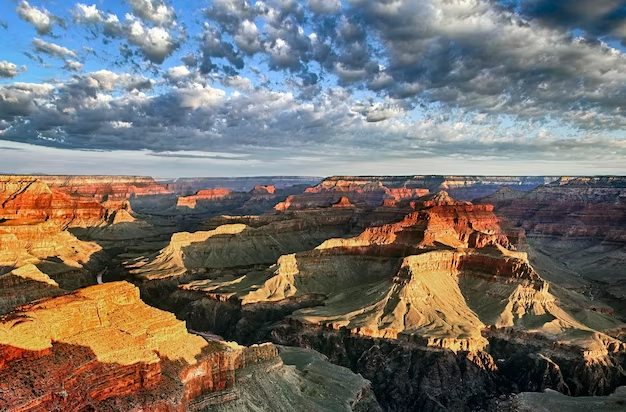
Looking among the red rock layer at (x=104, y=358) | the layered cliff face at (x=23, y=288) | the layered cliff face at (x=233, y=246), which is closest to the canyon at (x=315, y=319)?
the red rock layer at (x=104, y=358)

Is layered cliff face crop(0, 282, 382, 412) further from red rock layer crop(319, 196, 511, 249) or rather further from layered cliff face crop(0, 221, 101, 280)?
layered cliff face crop(0, 221, 101, 280)

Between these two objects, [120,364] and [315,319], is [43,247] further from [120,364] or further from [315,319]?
[120,364]

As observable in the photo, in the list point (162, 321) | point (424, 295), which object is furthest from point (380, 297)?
point (162, 321)

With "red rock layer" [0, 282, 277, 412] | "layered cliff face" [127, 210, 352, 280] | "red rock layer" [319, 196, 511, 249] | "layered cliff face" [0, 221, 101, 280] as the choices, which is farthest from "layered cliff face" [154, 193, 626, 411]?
"layered cliff face" [0, 221, 101, 280]

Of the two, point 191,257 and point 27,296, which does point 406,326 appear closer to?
point 27,296

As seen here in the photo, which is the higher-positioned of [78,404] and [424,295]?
[78,404]

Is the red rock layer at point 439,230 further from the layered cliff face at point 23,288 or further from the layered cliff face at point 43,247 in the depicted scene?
the layered cliff face at point 43,247
